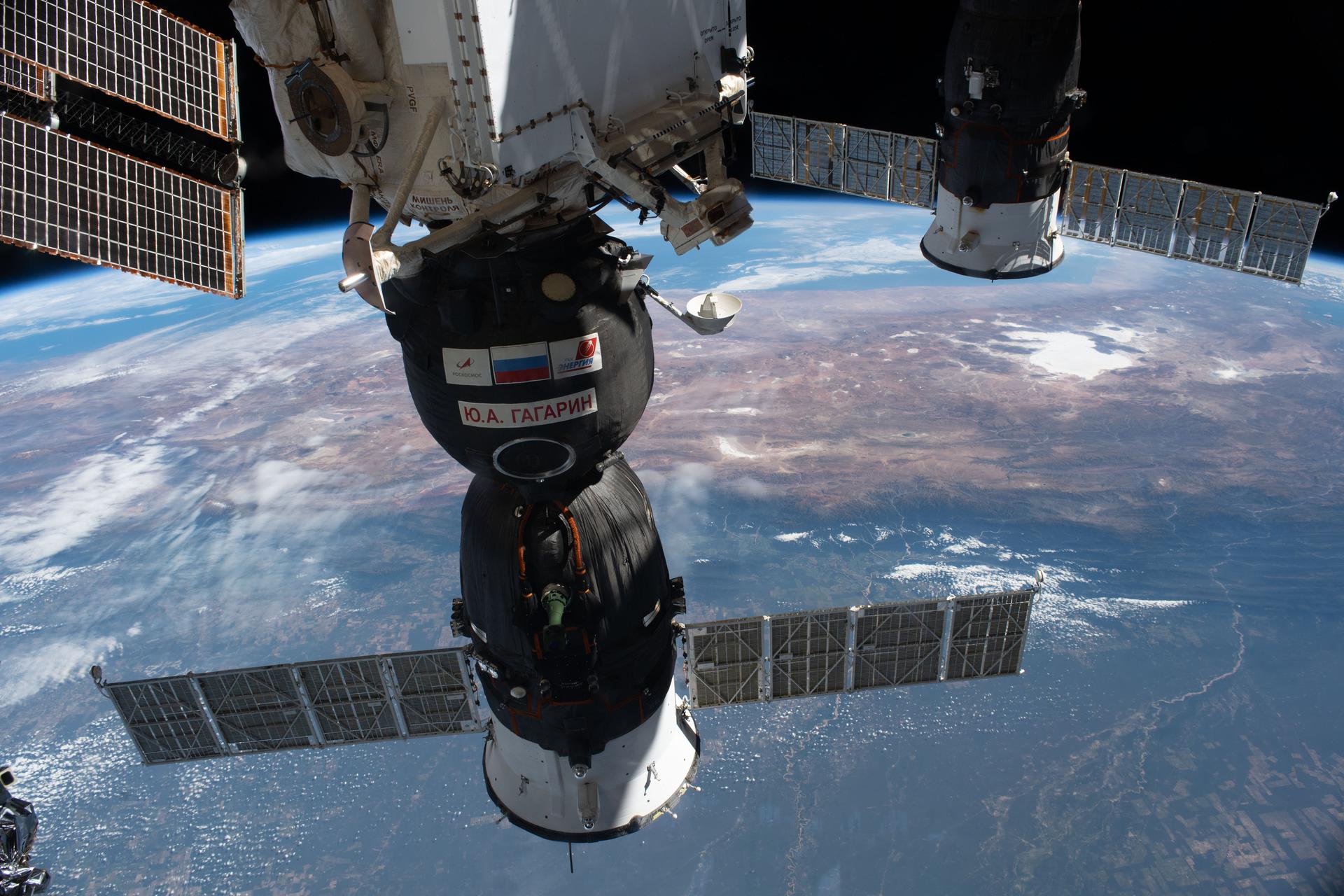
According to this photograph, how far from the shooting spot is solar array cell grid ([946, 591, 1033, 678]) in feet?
29.5

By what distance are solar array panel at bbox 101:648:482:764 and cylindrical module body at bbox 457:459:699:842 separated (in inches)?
36.3

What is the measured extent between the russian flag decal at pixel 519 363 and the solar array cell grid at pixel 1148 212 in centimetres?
1064

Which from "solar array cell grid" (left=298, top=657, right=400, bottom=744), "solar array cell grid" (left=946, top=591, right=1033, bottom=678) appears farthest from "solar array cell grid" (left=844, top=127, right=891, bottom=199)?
"solar array cell grid" (left=298, top=657, right=400, bottom=744)

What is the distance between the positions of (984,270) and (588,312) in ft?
19.7

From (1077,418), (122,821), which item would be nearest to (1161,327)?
(1077,418)

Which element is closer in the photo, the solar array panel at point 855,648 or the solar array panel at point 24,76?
the solar array panel at point 24,76

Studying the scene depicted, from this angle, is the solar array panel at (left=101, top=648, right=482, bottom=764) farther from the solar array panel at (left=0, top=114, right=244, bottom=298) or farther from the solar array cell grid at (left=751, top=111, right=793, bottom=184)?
the solar array cell grid at (left=751, top=111, right=793, bottom=184)

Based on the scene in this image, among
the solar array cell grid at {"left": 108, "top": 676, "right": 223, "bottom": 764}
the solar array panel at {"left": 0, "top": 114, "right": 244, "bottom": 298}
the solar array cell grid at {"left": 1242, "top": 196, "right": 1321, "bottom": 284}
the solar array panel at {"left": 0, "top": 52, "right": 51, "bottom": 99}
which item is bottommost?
the solar array cell grid at {"left": 108, "top": 676, "right": 223, "bottom": 764}

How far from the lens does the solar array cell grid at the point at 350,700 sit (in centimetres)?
859

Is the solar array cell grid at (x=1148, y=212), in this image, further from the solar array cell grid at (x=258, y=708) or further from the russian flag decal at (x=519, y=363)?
the solar array cell grid at (x=258, y=708)

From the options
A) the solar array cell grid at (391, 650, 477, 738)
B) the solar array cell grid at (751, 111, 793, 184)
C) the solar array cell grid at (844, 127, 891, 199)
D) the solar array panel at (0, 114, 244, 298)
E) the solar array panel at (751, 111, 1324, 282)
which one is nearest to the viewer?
the solar array panel at (0, 114, 244, 298)

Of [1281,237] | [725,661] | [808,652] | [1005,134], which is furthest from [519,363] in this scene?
[1281,237]

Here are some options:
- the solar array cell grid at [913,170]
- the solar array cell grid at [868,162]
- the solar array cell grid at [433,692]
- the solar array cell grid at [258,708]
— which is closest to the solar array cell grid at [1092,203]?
the solar array cell grid at [913,170]

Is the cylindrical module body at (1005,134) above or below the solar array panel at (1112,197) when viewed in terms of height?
above
